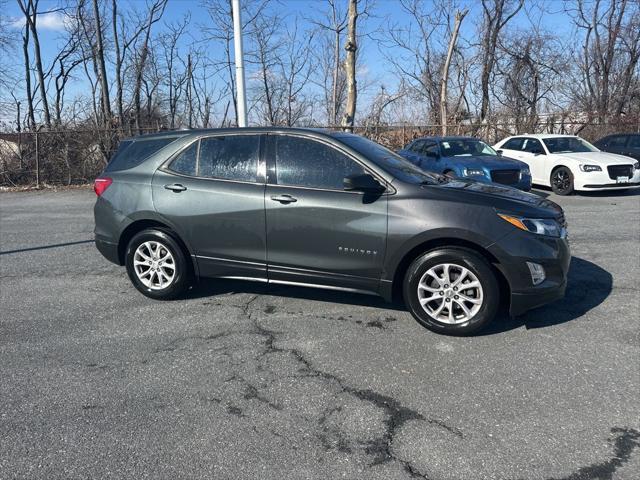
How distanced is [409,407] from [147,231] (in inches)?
127

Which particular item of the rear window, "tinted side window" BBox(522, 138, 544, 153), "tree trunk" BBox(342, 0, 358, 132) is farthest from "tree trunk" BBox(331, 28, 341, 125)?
the rear window

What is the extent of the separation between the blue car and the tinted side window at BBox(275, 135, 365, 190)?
5592mm

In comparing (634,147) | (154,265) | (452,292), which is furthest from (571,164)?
(154,265)

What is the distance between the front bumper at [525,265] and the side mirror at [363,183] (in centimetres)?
107

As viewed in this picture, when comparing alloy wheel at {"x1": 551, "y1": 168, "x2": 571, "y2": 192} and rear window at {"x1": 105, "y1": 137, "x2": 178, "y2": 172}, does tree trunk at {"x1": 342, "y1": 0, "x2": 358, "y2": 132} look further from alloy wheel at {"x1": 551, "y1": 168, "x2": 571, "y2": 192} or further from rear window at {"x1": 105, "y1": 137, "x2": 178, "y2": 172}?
rear window at {"x1": 105, "y1": 137, "x2": 178, "y2": 172}

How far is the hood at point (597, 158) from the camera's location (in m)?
11.8

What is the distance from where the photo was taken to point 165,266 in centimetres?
490

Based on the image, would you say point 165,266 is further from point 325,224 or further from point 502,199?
point 502,199

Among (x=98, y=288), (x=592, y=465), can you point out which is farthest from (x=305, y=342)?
(x=98, y=288)

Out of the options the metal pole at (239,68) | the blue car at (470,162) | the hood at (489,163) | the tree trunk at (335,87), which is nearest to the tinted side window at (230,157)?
the blue car at (470,162)

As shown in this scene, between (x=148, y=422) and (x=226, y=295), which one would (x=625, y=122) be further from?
(x=148, y=422)

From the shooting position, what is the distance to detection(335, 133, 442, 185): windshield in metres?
4.32

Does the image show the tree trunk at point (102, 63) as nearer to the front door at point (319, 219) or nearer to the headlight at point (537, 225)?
the front door at point (319, 219)

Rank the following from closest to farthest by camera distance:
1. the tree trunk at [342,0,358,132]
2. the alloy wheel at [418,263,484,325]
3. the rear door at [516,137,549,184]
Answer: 1. the alloy wheel at [418,263,484,325]
2. the rear door at [516,137,549,184]
3. the tree trunk at [342,0,358,132]
